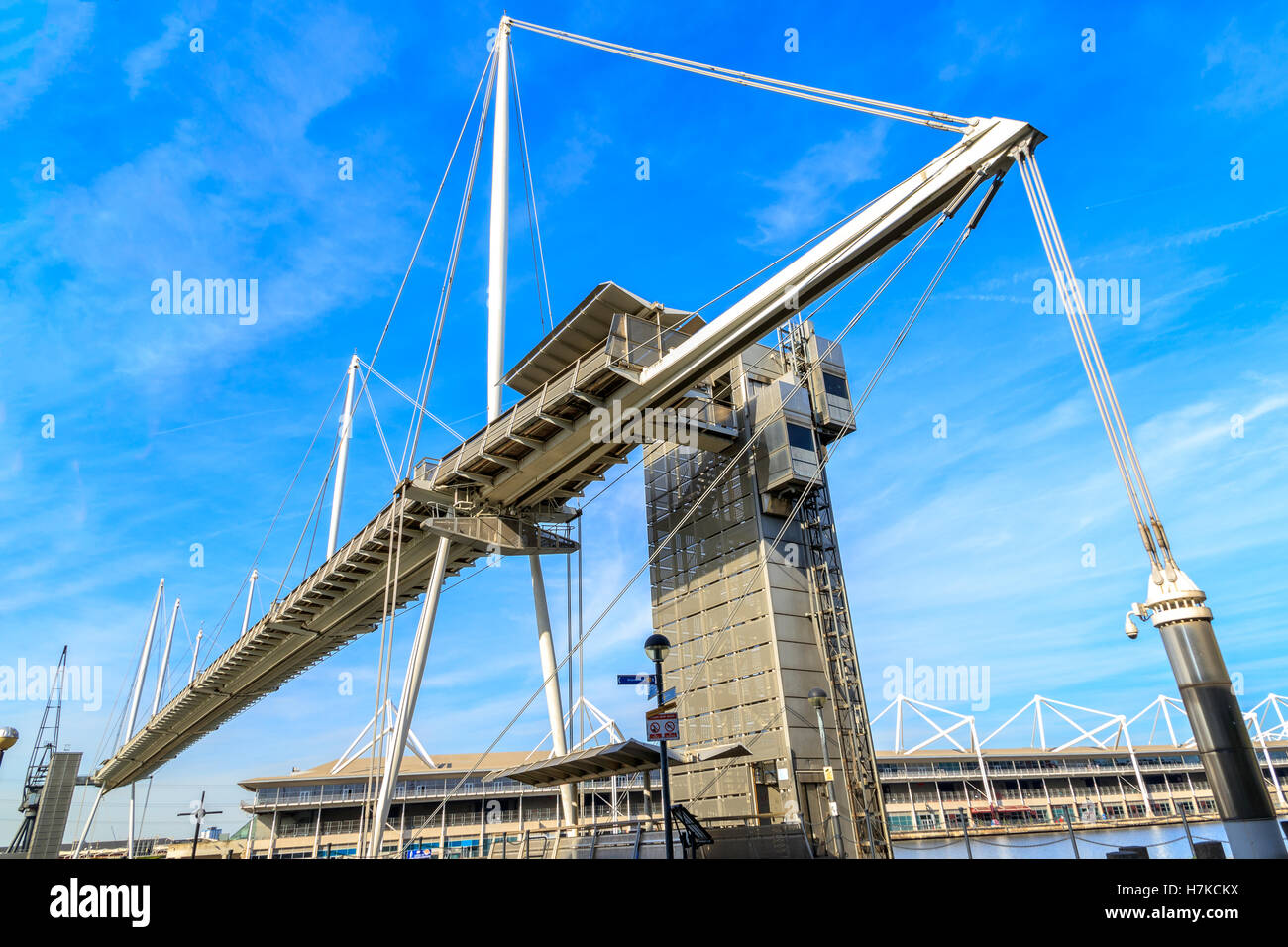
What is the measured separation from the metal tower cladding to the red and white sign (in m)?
8.80

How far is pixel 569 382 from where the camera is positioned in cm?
2095

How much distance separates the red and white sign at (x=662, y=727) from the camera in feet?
42.7

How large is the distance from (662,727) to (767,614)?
485 inches

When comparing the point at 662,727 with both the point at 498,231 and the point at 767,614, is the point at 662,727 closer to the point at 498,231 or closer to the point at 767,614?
the point at 767,614

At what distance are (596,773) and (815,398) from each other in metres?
15.4

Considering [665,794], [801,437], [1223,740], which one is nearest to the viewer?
[1223,740]

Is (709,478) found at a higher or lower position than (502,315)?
lower

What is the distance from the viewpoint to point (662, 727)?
13.1 metres

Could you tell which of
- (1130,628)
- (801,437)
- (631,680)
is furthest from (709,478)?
(1130,628)

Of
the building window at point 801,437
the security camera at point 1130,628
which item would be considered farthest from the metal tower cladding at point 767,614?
the security camera at point 1130,628

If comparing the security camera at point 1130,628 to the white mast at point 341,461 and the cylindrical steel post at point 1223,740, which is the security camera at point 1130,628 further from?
the white mast at point 341,461

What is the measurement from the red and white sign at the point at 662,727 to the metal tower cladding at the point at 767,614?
8.80 metres
